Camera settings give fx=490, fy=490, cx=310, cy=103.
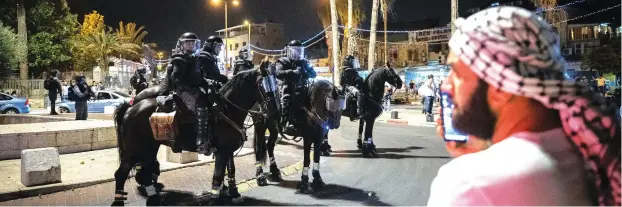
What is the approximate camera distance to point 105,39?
5469 centimetres

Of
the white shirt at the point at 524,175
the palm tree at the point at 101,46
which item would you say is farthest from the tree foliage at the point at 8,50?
the white shirt at the point at 524,175

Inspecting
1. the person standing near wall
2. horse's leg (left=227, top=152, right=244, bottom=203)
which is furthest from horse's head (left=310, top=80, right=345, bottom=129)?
the person standing near wall

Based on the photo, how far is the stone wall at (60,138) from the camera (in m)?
10.8

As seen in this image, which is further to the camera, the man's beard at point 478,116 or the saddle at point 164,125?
the saddle at point 164,125

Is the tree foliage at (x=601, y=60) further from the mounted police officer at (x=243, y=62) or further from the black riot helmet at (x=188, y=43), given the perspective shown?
the black riot helmet at (x=188, y=43)

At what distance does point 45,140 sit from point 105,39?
4755 cm

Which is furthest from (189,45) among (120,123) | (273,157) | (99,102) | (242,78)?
(99,102)

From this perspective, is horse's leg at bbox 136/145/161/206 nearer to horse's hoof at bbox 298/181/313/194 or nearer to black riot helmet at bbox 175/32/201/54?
black riot helmet at bbox 175/32/201/54

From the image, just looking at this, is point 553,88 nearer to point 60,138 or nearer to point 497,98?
point 497,98

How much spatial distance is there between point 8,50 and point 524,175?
4048 centimetres

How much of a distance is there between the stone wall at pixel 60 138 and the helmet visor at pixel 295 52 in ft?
19.2

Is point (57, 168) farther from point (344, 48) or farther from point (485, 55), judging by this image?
point (344, 48)

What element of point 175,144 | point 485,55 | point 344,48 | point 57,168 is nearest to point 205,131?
point 175,144

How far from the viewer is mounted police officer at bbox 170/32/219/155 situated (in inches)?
271
